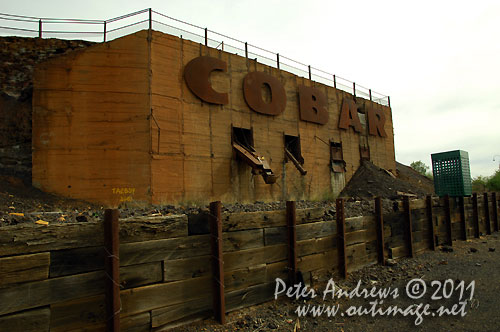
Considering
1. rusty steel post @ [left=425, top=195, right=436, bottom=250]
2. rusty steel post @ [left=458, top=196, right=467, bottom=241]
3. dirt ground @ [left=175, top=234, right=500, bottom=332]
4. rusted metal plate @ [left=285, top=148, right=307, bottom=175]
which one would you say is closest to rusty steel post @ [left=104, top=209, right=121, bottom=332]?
dirt ground @ [left=175, top=234, right=500, bottom=332]

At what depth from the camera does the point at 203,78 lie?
51.5 feet

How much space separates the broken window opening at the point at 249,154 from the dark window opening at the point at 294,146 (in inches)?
141

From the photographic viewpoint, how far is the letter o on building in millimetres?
17734

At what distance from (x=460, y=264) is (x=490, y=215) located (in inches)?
383

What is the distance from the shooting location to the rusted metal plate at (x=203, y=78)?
1530 centimetres

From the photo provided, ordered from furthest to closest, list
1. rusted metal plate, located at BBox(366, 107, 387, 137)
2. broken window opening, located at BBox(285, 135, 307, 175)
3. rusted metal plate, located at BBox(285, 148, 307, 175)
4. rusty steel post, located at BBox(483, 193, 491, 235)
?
1. rusted metal plate, located at BBox(366, 107, 387, 137)
2. broken window opening, located at BBox(285, 135, 307, 175)
3. rusted metal plate, located at BBox(285, 148, 307, 175)
4. rusty steel post, located at BBox(483, 193, 491, 235)

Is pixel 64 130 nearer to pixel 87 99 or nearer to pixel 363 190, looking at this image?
pixel 87 99

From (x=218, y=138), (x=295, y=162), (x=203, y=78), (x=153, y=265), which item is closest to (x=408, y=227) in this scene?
(x=153, y=265)

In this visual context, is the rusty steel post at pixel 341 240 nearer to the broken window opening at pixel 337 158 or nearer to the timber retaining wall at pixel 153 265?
the timber retaining wall at pixel 153 265

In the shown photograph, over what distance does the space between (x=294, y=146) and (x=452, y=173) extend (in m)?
9.39

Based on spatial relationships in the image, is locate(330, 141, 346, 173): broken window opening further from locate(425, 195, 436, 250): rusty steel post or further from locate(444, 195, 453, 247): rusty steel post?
locate(425, 195, 436, 250): rusty steel post

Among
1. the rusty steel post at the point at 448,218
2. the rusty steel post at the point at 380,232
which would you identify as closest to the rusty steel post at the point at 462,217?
the rusty steel post at the point at 448,218

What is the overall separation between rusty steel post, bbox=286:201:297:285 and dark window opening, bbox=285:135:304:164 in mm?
13508

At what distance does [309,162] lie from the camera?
20.8m
